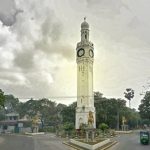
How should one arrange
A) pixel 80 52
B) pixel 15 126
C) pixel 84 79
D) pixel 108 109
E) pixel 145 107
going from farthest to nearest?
1. pixel 15 126
2. pixel 108 109
3. pixel 145 107
4. pixel 80 52
5. pixel 84 79

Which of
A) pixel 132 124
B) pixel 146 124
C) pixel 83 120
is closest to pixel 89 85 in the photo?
pixel 83 120

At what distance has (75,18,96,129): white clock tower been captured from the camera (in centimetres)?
9069

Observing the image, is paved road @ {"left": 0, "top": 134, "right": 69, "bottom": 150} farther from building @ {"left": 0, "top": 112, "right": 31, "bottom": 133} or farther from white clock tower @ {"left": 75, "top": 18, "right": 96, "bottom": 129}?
building @ {"left": 0, "top": 112, "right": 31, "bottom": 133}

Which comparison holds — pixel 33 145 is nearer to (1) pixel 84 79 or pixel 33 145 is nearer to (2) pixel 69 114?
(1) pixel 84 79

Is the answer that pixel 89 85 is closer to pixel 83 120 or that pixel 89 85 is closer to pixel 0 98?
pixel 83 120

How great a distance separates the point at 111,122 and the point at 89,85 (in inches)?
953

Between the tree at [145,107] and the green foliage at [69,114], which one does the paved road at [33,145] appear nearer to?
the green foliage at [69,114]

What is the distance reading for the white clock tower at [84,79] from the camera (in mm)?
90688

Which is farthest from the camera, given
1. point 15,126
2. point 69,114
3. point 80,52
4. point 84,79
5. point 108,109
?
point 15,126

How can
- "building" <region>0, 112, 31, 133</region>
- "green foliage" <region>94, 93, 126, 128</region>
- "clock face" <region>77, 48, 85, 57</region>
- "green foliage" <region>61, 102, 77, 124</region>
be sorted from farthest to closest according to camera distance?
"building" <region>0, 112, 31, 133</region>, "green foliage" <region>61, 102, 77, 124</region>, "green foliage" <region>94, 93, 126, 128</region>, "clock face" <region>77, 48, 85, 57</region>

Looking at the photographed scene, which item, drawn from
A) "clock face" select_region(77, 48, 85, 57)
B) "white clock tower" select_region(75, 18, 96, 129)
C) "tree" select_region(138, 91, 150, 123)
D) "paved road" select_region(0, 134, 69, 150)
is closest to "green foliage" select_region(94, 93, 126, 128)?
"tree" select_region(138, 91, 150, 123)

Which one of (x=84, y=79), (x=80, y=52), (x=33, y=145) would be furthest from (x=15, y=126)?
(x=33, y=145)

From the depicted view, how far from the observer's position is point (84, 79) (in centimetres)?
9369

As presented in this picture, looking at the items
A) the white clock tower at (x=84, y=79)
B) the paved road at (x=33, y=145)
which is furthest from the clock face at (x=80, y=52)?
the paved road at (x=33, y=145)
